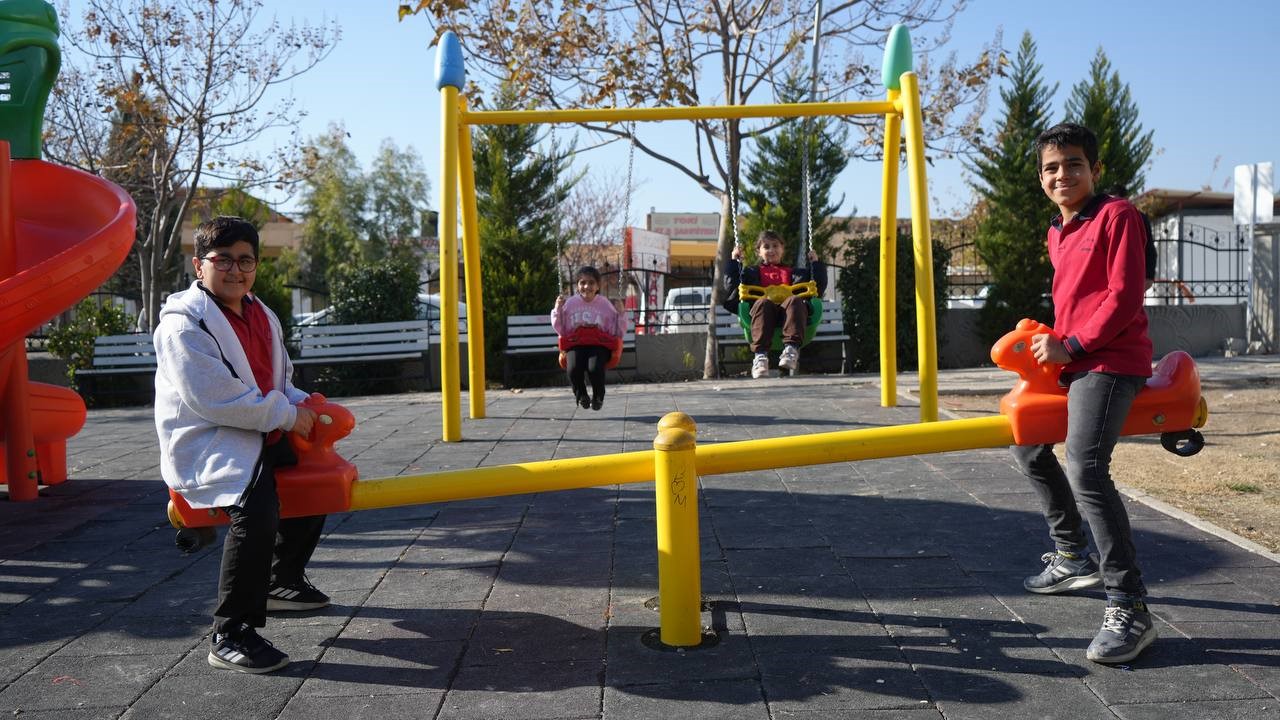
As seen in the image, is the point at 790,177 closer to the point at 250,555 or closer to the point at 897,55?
the point at 897,55

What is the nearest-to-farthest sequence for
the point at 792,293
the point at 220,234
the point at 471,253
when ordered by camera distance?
the point at 220,234 < the point at 792,293 < the point at 471,253

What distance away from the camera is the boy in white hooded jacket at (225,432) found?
3.12m

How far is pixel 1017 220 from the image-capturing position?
52.6 ft

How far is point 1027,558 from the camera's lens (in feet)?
13.8

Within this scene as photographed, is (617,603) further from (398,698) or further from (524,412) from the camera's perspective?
(524,412)

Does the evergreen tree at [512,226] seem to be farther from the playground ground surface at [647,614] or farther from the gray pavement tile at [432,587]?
the gray pavement tile at [432,587]

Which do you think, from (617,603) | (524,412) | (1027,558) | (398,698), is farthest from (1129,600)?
(524,412)

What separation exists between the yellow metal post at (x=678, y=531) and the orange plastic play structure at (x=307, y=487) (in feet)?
3.38


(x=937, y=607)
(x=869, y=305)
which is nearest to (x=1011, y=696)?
(x=937, y=607)

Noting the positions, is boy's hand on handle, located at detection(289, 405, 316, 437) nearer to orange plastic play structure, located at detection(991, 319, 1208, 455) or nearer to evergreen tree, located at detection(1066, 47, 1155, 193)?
orange plastic play structure, located at detection(991, 319, 1208, 455)

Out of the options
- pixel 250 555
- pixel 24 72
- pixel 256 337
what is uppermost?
pixel 24 72

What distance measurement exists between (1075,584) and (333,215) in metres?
40.1

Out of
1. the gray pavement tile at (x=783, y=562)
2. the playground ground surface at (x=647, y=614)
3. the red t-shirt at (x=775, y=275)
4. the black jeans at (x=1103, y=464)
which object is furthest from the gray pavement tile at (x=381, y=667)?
the red t-shirt at (x=775, y=275)

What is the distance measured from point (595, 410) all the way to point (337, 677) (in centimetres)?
654
